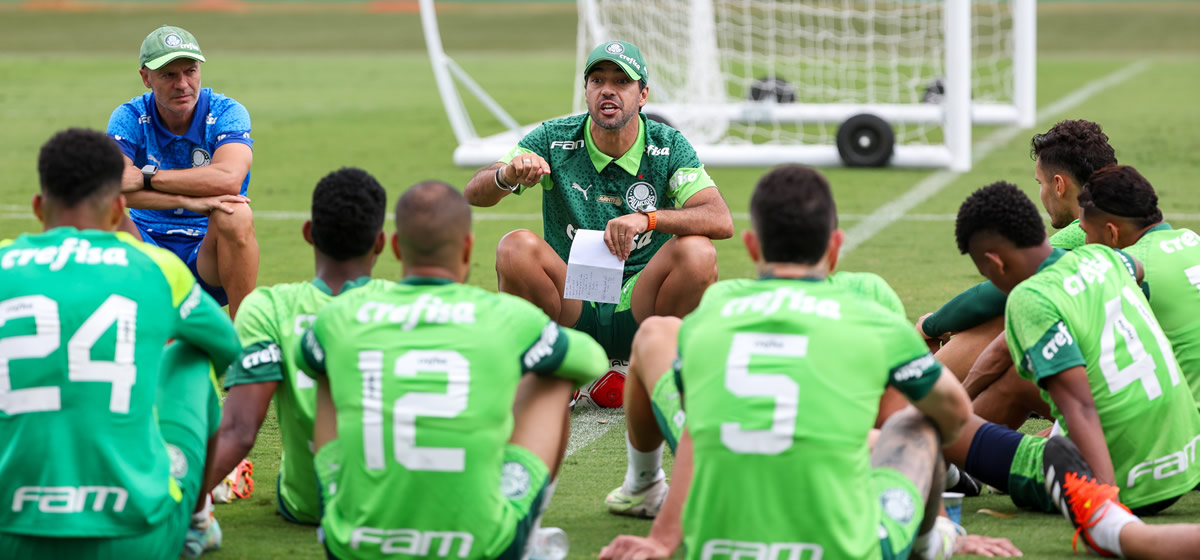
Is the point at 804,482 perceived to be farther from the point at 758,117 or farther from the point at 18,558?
the point at 758,117

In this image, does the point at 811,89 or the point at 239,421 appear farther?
the point at 811,89

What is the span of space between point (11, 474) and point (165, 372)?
478 millimetres

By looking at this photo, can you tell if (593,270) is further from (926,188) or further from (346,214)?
(926,188)

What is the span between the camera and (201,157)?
590cm

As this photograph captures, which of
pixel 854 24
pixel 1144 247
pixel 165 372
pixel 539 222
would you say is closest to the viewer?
pixel 165 372

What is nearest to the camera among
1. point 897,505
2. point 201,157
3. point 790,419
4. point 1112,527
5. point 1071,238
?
point 790,419

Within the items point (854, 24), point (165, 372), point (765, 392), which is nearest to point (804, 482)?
point (765, 392)

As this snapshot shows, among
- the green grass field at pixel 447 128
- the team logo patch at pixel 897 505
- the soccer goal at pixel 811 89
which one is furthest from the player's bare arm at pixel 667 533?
the soccer goal at pixel 811 89

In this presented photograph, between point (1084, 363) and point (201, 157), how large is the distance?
12.4 feet

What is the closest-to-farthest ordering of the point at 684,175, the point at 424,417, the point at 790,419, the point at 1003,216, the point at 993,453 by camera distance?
the point at 790,419 → the point at 424,417 → the point at 1003,216 → the point at 993,453 → the point at 684,175

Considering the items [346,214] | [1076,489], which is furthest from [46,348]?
[1076,489]

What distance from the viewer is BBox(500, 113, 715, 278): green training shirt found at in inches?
216

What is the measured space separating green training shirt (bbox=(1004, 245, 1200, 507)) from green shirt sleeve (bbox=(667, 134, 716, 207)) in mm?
1786

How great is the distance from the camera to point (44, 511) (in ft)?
10.0
